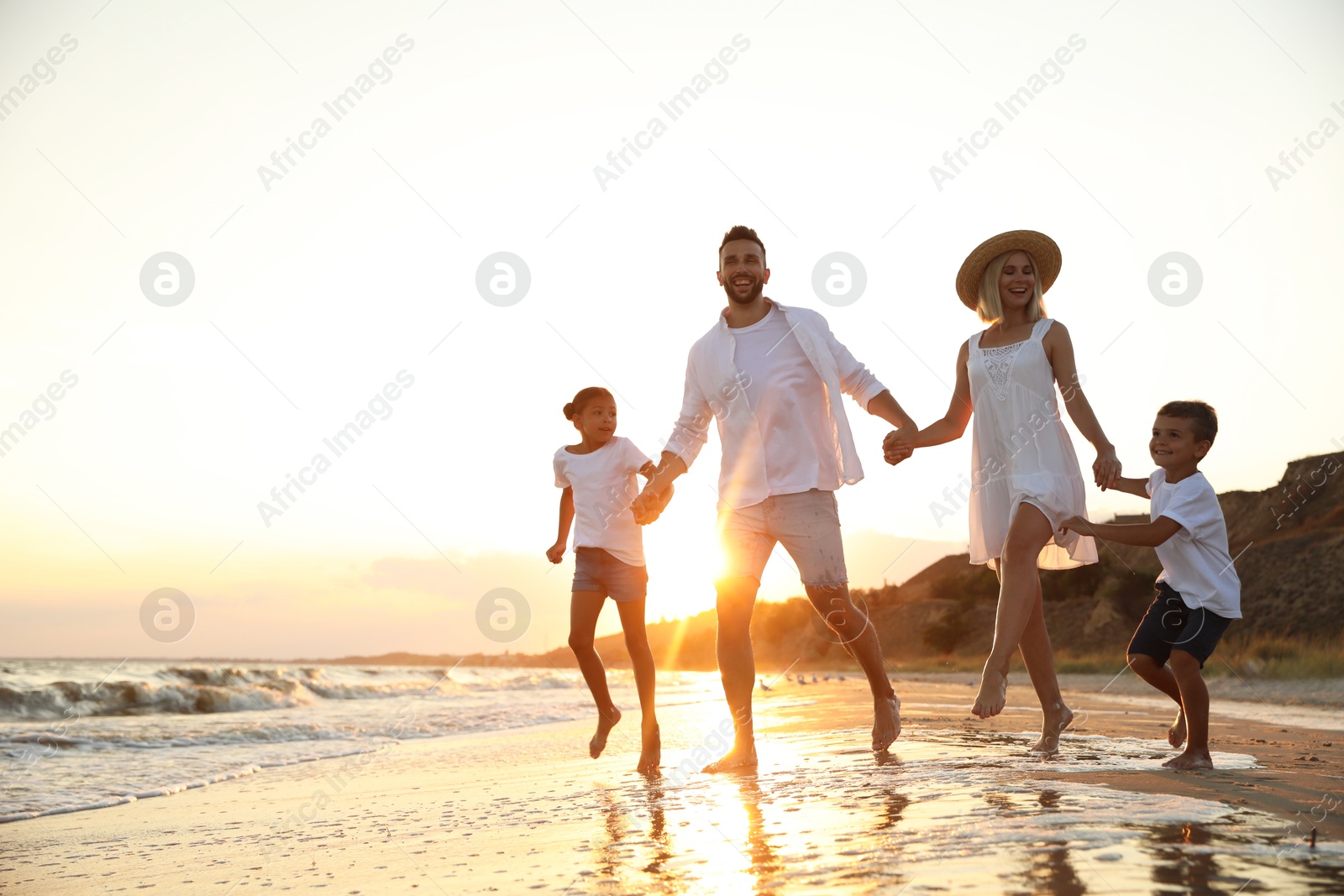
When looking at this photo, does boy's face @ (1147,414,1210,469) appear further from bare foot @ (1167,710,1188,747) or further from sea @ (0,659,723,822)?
sea @ (0,659,723,822)

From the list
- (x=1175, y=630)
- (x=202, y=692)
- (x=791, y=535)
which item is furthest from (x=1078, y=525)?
(x=202, y=692)

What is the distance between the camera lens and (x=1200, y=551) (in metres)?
4.09

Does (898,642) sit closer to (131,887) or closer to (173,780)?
(173,780)

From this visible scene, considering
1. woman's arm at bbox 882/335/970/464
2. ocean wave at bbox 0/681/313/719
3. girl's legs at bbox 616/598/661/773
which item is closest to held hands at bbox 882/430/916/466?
woman's arm at bbox 882/335/970/464

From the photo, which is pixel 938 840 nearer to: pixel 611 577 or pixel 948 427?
pixel 948 427

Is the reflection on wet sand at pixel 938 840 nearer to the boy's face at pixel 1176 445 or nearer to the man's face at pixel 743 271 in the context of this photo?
the boy's face at pixel 1176 445

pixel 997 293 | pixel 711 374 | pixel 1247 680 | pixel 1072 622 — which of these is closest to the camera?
pixel 997 293

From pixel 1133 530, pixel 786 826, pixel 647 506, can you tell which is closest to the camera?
pixel 786 826

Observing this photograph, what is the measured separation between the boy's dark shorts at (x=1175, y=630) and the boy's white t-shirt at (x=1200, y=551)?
4cm

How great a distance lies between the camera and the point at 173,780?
7.51 m

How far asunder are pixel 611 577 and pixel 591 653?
1.89 ft

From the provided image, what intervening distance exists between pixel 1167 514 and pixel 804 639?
47.5m

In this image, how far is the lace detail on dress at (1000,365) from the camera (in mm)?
4391

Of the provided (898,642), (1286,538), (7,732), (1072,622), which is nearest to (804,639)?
(898,642)
